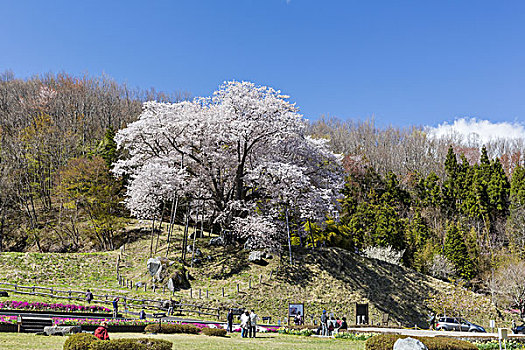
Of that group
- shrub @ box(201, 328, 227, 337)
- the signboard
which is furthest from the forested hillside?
shrub @ box(201, 328, 227, 337)

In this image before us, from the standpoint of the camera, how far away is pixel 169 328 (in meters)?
20.4

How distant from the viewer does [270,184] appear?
3447 centimetres

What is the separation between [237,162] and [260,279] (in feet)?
33.7

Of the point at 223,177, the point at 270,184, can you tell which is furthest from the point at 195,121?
the point at 270,184

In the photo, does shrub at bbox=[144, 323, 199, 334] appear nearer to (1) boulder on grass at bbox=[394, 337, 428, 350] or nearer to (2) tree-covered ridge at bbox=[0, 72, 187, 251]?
(1) boulder on grass at bbox=[394, 337, 428, 350]

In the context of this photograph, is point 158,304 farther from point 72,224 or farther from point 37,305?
point 72,224

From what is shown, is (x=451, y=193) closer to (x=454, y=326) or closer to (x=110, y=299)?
(x=454, y=326)

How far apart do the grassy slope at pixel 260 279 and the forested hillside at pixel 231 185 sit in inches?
95.7

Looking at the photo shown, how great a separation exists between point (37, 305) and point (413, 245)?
52.9m

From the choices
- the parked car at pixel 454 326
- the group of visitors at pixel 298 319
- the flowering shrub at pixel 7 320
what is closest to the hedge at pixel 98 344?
the flowering shrub at pixel 7 320

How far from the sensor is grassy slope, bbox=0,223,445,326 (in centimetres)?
3164

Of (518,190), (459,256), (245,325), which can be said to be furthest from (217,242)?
(518,190)

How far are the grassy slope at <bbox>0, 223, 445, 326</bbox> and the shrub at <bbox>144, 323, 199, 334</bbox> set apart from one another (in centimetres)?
910

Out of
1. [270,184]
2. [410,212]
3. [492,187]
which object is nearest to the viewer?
[270,184]
